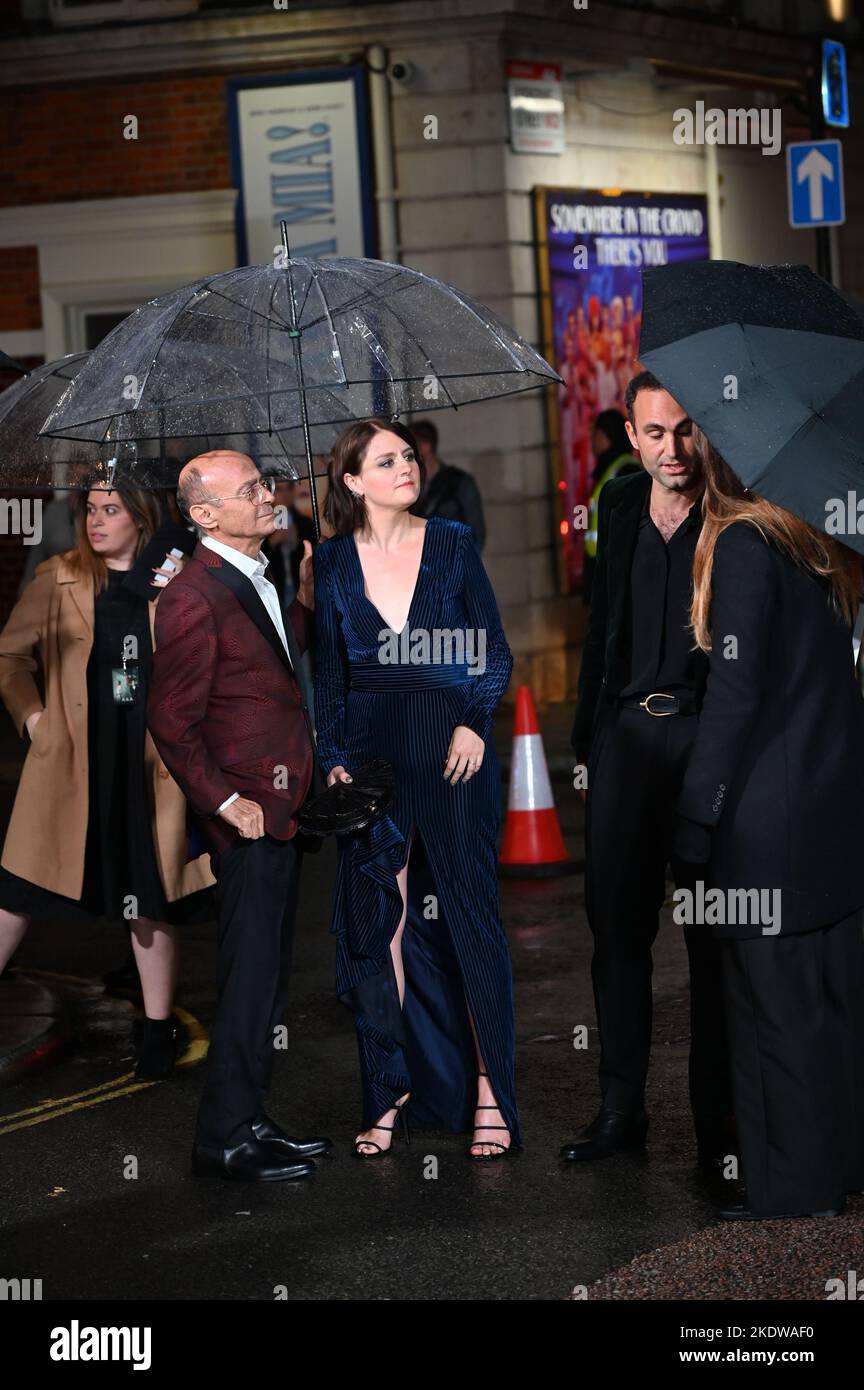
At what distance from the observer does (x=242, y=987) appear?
586 cm

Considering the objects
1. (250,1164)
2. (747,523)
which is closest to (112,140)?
(250,1164)

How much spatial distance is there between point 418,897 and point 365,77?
36.9 feet

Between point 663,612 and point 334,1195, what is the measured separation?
1.78 meters

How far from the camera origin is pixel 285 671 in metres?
5.92

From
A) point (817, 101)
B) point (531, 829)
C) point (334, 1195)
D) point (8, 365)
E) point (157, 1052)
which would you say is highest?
point (817, 101)

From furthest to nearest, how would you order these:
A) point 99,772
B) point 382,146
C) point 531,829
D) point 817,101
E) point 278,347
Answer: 1. point 382,146
2. point 817,101
3. point 531,829
4. point 99,772
5. point 278,347

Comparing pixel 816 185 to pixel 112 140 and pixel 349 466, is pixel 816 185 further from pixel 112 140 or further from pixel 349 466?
pixel 349 466

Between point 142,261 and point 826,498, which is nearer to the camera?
point 826,498

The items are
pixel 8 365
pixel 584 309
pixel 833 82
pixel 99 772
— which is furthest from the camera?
pixel 584 309

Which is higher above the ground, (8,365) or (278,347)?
(8,365)

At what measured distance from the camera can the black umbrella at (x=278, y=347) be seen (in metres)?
6.04

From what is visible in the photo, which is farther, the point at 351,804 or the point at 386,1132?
the point at 386,1132

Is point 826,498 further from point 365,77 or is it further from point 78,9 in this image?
point 78,9

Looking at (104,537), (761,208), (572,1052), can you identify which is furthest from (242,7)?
(572,1052)
